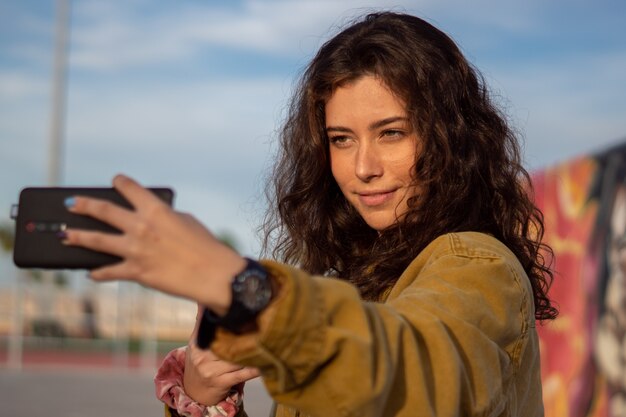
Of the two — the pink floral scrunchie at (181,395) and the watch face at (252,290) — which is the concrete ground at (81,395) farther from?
the watch face at (252,290)

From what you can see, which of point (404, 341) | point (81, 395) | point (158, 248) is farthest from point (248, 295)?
point (81, 395)

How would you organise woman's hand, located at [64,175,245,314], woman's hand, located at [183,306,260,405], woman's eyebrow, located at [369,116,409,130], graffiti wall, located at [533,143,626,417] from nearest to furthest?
1. woman's hand, located at [64,175,245,314]
2. woman's eyebrow, located at [369,116,409,130]
3. woman's hand, located at [183,306,260,405]
4. graffiti wall, located at [533,143,626,417]

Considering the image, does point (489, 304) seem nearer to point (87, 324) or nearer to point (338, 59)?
point (338, 59)

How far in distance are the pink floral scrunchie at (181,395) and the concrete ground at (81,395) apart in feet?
33.3

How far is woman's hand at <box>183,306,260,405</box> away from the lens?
7.97 feet

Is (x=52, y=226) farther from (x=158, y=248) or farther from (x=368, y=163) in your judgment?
(x=368, y=163)

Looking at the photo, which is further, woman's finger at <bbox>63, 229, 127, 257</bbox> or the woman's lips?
the woman's lips

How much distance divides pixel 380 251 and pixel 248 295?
1.03 meters

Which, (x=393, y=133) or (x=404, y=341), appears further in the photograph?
(x=393, y=133)

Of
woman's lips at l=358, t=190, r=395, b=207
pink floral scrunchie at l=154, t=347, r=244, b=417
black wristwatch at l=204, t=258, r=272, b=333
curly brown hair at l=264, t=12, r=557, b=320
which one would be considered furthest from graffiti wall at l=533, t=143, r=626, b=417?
black wristwatch at l=204, t=258, r=272, b=333

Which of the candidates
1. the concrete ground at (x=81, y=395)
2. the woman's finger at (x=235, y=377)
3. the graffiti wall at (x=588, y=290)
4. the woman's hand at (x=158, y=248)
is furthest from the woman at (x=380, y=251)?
the concrete ground at (x=81, y=395)

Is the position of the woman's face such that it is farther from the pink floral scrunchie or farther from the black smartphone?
the black smartphone

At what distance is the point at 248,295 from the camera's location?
1453 millimetres

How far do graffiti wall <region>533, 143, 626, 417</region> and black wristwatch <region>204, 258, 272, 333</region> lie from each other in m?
7.19
